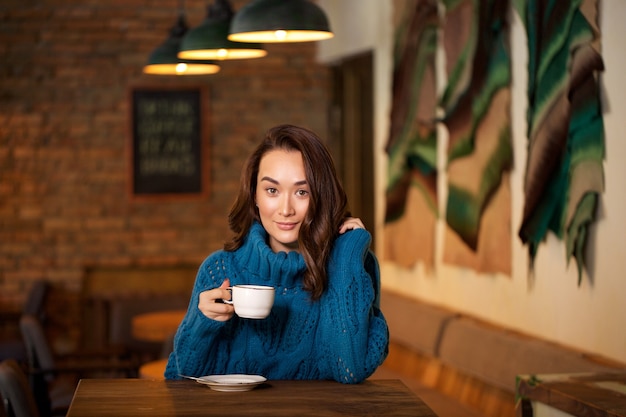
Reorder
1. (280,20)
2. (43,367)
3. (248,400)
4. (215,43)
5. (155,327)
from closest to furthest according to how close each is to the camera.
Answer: (248,400), (280,20), (215,43), (43,367), (155,327)

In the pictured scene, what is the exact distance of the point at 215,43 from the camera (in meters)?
4.45

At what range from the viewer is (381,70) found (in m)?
6.65

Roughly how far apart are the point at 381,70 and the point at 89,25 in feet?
7.87

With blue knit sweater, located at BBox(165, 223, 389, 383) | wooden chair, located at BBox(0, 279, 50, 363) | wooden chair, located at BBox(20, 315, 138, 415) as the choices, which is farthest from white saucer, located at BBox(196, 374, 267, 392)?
wooden chair, located at BBox(0, 279, 50, 363)

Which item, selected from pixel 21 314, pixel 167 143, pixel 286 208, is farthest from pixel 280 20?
pixel 21 314

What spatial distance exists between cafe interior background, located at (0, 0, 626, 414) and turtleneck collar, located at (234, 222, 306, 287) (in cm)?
148

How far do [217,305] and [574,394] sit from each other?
1234mm

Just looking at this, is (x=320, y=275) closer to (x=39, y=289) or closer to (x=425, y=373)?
(x=425, y=373)

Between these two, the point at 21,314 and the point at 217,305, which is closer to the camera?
the point at 217,305

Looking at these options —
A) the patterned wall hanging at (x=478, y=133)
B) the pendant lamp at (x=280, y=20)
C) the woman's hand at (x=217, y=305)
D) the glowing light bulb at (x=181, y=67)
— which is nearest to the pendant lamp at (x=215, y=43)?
the glowing light bulb at (x=181, y=67)

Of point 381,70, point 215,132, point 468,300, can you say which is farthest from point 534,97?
point 215,132

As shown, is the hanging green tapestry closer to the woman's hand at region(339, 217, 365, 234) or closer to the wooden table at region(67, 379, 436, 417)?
the woman's hand at region(339, 217, 365, 234)

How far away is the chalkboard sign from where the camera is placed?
25.6ft

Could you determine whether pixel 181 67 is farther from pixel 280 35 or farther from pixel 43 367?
pixel 43 367
